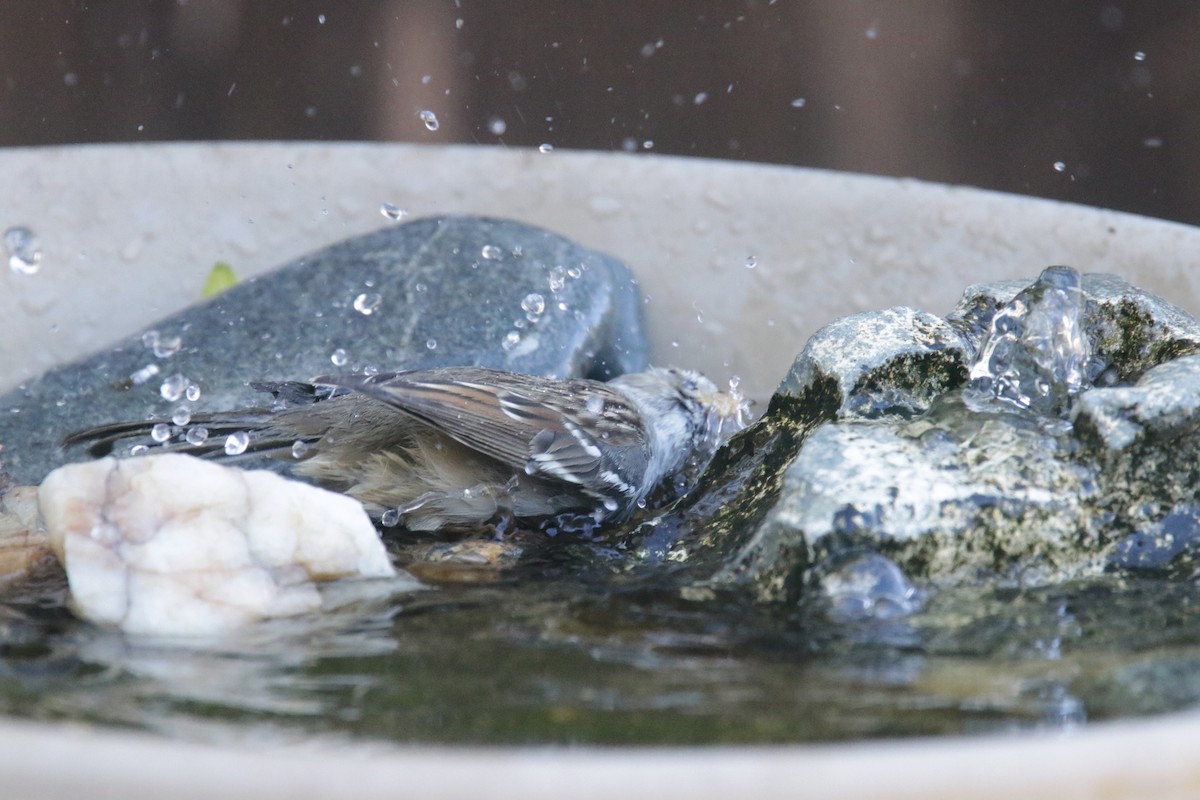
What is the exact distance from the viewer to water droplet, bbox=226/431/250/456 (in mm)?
2869

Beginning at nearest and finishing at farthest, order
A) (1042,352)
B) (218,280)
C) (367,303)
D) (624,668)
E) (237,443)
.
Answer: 1. (624,668)
2. (1042,352)
3. (237,443)
4. (367,303)
5. (218,280)

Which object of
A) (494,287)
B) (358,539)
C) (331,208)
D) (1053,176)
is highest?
(1053,176)

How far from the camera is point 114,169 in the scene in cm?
372

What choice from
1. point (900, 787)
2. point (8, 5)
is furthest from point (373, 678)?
point (8, 5)

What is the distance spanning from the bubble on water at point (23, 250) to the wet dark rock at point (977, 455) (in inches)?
79.9

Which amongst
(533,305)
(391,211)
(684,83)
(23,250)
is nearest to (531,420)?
(533,305)

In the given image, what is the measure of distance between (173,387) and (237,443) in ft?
2.03

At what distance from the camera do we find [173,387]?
340 centimetres

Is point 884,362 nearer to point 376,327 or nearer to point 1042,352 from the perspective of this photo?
point 1042,352

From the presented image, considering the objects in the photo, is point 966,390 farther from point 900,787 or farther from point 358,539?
point 900,787

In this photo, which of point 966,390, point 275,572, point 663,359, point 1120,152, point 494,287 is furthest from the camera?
point 1120,152

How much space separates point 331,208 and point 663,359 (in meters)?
1.15

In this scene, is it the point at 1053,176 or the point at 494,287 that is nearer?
the point at 494,287

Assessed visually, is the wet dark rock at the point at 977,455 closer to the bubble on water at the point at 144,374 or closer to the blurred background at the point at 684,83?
the bubble on water at the point at 144,374
